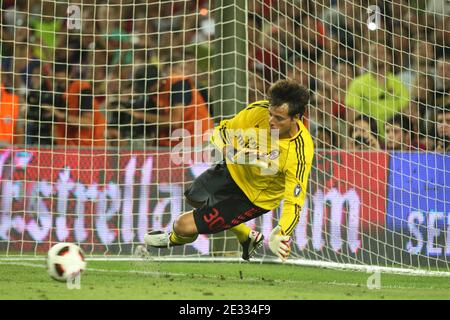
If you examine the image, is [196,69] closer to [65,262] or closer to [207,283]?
[207,283]

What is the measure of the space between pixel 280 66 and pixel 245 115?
2660mm

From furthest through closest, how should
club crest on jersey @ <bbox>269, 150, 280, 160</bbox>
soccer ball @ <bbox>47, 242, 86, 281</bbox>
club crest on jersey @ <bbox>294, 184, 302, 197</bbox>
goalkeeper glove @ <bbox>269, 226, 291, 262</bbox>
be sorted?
club crest on jersey @ <bbox>269, 150, 280, 160</bbox>, club crest on jersey @ <bbox>294, 184, 302, 197</bbox>, goalkeeper glove @ <bbox>269, 226, 291, 262</bbox>, soccer ball @ <bbox>47, 242, 86, 281</bbox>

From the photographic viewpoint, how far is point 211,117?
1068 centimetres

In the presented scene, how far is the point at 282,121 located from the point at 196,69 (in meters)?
4.24

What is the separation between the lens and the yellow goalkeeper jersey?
6957mm

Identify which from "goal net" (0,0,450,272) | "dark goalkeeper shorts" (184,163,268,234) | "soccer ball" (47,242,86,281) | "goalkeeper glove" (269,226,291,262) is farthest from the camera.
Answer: "goal net" (0,0,450,272)

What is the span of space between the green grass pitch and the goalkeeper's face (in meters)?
1.13

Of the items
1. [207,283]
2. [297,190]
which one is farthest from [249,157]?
[207,283]

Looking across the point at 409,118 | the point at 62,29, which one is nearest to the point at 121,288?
the point at 409,118

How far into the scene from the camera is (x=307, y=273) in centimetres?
870

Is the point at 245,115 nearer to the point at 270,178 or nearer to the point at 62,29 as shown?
the point at 270,178

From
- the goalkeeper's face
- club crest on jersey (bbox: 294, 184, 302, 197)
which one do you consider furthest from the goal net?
club crest on jersey (bbox: 294, 184, 302, 197)

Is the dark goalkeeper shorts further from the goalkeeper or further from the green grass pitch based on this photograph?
the green grass pitch

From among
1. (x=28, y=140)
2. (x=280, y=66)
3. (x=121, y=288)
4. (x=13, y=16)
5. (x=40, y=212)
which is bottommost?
(x=121, y=288)
